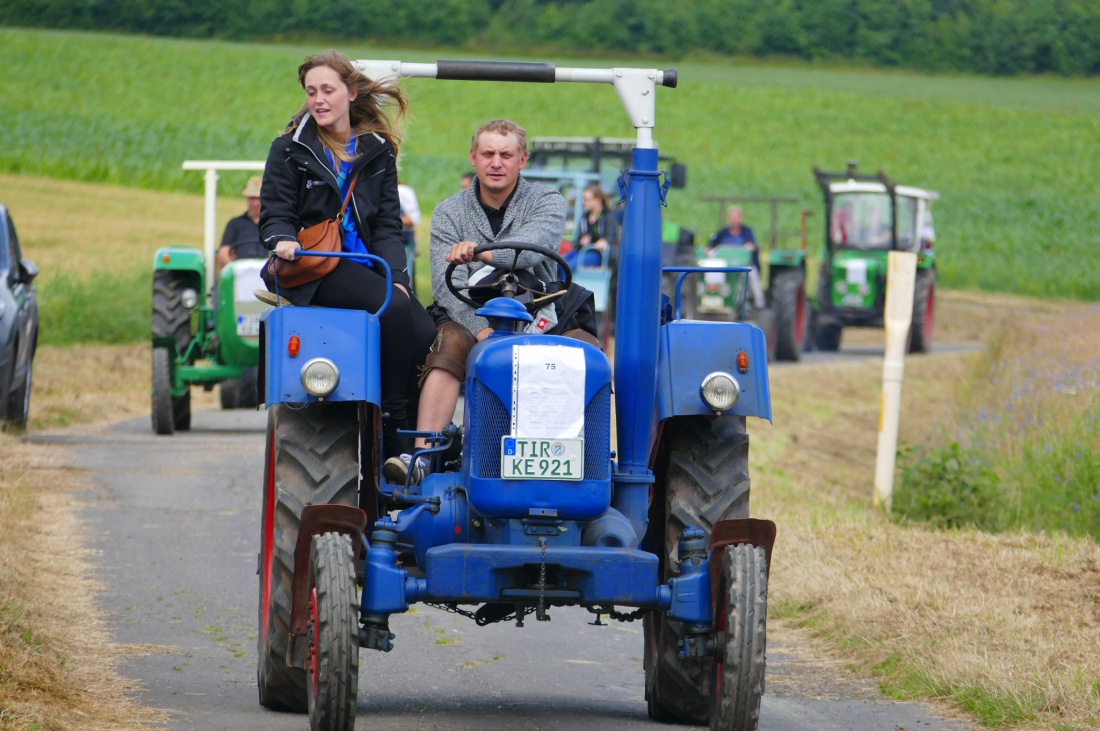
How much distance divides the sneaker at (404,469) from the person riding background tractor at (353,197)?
28 cm

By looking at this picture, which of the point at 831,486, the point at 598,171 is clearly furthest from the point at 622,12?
the point at 831,486

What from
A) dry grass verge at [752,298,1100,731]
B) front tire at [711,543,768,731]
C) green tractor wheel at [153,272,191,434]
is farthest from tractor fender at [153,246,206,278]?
front tire at [711,543,768,731]

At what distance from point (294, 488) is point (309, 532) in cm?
47

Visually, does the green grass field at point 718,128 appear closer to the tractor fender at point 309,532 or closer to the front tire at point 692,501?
the front tire at point 692,501

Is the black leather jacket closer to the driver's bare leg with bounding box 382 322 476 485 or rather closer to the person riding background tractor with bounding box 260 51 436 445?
the person riding background tractor with bounding box 260 51 436 445

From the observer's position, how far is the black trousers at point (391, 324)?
248 inches

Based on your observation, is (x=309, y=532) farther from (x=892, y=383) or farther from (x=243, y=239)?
(x=243, y=239)

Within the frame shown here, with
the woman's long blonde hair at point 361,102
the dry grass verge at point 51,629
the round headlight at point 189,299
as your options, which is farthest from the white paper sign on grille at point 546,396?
the round headlight at point 189,299

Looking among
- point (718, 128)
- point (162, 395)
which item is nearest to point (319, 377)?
point (162, 395)

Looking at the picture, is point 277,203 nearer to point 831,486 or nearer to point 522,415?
point 522,415

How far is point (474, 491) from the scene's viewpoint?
5.66 m

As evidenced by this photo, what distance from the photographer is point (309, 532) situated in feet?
18.1

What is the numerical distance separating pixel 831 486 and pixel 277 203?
950cm

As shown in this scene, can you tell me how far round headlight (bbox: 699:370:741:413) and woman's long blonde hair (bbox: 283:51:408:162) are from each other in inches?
58.4
